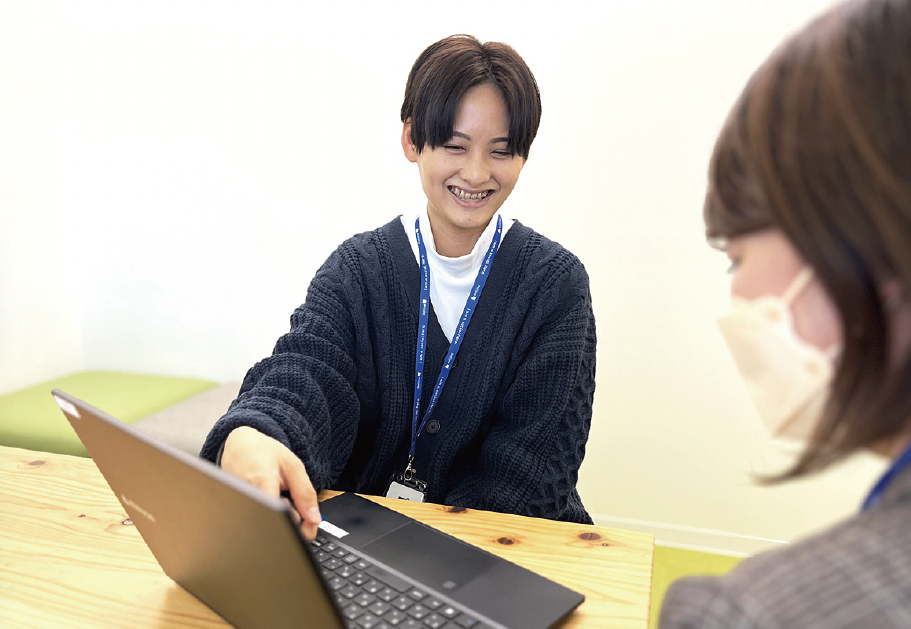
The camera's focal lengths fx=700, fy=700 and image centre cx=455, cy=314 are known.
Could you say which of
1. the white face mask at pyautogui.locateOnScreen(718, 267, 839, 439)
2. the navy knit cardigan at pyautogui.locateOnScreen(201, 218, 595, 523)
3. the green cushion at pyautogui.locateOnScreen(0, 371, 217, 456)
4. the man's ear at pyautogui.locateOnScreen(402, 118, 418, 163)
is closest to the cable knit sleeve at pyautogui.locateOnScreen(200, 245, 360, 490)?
the navy knit cardigan at pyautogui.locateOnScreen(201, 218, 595, 523)

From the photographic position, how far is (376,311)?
131cm

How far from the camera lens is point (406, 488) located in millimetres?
1273

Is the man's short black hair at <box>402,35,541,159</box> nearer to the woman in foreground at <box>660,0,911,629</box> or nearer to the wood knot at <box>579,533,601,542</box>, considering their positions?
the wood knot at <box>579,533,601,542</box>

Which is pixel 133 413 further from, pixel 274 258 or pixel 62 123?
pixel 62 123

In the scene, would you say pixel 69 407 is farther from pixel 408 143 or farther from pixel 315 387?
pixel 408 143

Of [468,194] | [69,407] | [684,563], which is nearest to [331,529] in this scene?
[69,407]

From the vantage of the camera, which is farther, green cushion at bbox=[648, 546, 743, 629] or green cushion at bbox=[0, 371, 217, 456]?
green cushion at bbox=[648, 546, 743, 629]

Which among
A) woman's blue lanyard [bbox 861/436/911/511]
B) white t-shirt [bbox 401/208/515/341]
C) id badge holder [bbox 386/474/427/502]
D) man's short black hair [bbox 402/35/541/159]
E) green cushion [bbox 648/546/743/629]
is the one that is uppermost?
man's short black hair [bbox 402/35/541/159]

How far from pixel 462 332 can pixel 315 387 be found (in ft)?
1.08

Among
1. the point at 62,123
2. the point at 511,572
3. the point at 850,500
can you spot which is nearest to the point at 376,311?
the point at 511,572

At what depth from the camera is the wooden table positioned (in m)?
0.69

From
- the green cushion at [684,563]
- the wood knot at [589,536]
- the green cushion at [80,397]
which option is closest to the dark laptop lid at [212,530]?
the wood knot at [589,536]

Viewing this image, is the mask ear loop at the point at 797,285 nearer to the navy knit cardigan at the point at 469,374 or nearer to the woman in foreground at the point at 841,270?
the woman in foreground at the point at 841,270

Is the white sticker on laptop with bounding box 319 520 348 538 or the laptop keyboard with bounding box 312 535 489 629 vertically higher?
the laptop keyboard with bounding box 312 535 489 629
